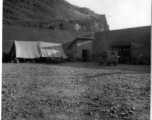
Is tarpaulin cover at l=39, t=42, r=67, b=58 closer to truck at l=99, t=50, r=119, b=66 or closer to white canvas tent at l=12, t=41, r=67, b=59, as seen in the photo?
white canvas tent at l=12, t=41, r=67, b=59

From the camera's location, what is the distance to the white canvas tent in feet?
45.0

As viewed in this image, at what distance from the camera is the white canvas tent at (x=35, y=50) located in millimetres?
13719

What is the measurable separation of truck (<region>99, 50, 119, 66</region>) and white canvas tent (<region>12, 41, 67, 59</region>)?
170 inches

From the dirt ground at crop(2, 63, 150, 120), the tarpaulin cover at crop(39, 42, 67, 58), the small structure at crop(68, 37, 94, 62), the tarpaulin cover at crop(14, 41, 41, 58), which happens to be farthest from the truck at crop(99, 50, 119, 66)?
the dirt ground at crop(2, 63, 150, 120)

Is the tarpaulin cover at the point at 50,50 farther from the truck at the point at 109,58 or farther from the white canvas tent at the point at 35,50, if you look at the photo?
the truck at the point at 109,58

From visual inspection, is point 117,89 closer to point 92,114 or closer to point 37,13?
point 92,114

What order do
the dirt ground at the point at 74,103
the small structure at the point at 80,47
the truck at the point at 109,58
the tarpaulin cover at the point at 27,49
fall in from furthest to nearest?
the small structure at the point at 80,47 → the tarpaulin cover at the point at 27,49 → the truck at the point at 109,58 → the dirt ground at the point at 74,103

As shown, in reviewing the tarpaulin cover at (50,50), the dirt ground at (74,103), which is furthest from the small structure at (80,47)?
the dirt ground at (74,103)

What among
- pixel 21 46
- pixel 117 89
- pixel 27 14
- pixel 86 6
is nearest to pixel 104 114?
pixel 117 89

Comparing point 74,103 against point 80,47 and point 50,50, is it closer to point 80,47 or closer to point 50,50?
point 80,47

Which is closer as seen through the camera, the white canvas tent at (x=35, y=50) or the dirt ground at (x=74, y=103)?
the dirt ground at (x=74, y=103)

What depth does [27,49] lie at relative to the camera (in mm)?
14008

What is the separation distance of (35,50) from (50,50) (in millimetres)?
1190

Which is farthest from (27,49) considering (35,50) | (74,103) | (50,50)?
(74,103)
